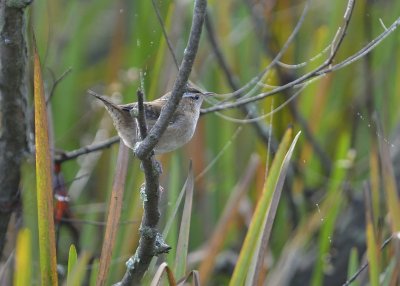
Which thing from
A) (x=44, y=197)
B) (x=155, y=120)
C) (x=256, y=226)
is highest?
(x=155, y=120)

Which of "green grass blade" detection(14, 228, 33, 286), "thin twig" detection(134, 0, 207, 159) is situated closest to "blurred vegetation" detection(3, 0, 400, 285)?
"green grass blade" detection(14, 228, 33, 286)

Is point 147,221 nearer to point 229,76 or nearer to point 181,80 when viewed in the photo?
point 181,80

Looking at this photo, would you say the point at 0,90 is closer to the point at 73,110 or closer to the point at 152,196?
the point at 152,196

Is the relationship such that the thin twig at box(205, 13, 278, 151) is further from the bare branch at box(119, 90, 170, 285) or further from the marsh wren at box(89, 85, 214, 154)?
the bare branch at box(119, 90, 170, 285)

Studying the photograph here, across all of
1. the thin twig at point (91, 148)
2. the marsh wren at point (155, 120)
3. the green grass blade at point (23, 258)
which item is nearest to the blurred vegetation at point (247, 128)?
the thin twig at point (91, 148)

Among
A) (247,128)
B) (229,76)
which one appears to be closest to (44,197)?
(229,76)
